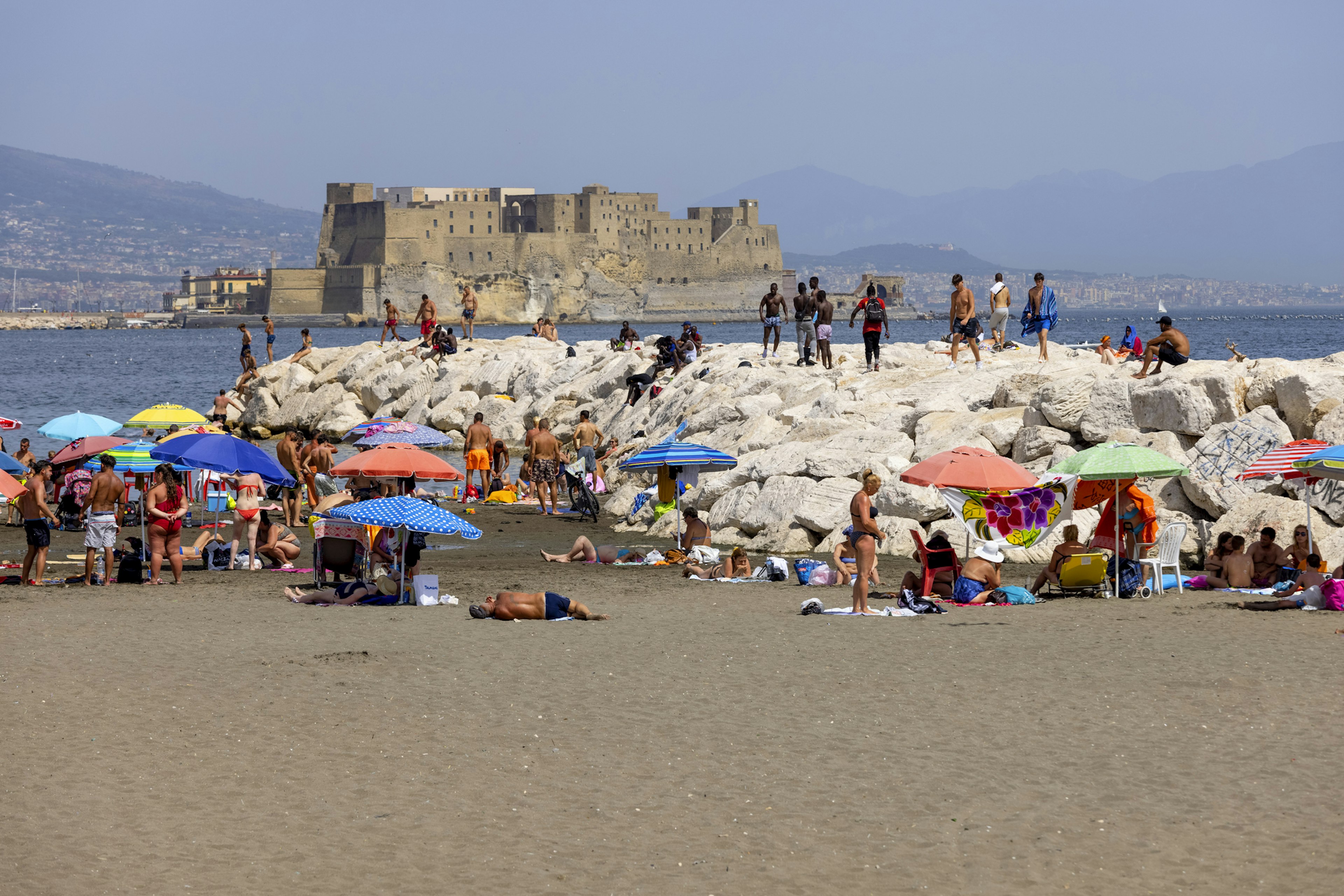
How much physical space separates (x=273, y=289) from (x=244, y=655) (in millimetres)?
102802

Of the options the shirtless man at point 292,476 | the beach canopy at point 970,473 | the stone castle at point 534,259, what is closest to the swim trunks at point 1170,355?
the beach canopy at point 970,473

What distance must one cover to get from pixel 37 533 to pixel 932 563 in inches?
256

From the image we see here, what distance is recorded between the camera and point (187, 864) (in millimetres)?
4824

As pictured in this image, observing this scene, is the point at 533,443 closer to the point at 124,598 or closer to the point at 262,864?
the point at 124,598

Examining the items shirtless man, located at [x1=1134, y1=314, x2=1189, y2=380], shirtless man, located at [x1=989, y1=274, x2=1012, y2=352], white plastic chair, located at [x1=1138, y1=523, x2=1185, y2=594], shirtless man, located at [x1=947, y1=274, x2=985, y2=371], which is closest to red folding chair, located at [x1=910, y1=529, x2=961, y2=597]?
white plastic chair, located at [x1=1138, y1=523, x2=1185, y2=594]

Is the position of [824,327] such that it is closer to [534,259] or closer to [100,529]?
[100,529]

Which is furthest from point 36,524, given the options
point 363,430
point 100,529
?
point 363,430

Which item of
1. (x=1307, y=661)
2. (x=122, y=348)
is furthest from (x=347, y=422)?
(x=122, y=348)

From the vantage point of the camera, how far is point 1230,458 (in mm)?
12680

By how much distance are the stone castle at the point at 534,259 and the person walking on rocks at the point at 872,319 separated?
83.5 meters

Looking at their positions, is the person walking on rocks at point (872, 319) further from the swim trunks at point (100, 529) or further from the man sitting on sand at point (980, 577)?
the swim trunks at point (100, 529)

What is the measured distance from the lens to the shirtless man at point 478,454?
57.5 ft

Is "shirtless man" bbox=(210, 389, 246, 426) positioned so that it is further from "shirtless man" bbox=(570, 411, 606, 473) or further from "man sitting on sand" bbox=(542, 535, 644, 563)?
"man sitting on sand" bbox=(542, 535, 644, 563)

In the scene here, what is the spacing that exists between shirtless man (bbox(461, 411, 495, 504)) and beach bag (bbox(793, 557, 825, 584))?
268 inches
